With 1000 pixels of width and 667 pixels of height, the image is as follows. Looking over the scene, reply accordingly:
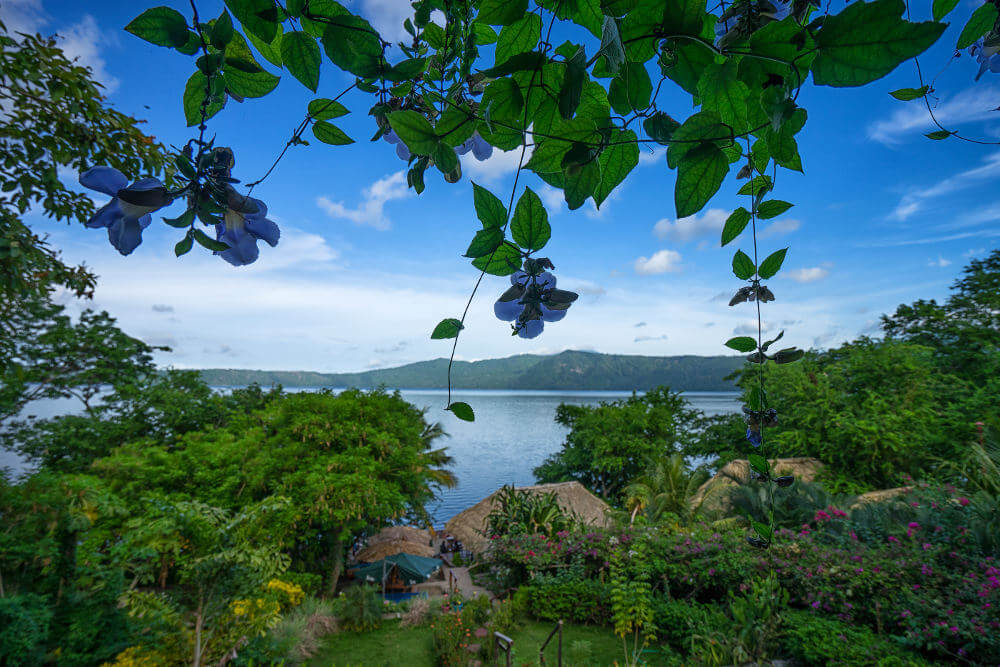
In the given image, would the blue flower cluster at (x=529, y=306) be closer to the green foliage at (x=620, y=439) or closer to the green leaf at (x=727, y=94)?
the green leaf at (x=727, y=94)

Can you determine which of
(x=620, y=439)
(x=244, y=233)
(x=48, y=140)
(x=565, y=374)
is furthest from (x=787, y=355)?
(x=565, y=374)

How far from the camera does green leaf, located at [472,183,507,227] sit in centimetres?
36

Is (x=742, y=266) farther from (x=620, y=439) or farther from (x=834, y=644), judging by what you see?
(x=620, y=439)

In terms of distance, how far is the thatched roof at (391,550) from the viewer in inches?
453

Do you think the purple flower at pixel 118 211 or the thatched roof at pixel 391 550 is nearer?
→ the purple flower at pixel 118 211

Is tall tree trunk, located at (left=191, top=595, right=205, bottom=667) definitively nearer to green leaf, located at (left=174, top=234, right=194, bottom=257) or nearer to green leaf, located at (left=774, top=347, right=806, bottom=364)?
green leaf, located at (left=174, top=234, right=194, bottom=257)

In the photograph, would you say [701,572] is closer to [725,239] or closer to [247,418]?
[725,239]

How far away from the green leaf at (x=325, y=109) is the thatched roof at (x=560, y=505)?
1069cm

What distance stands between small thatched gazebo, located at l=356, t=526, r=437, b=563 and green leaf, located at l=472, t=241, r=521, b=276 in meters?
12.4

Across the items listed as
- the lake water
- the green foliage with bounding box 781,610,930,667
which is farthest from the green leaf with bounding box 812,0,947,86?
the lake water

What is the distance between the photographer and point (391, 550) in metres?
11.6

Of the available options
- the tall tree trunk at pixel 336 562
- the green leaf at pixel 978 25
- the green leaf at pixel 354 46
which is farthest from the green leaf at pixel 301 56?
the tall tree trunk at pixel 336 562

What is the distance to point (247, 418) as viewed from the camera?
12.1 m

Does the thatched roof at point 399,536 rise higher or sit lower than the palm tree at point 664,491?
lower
